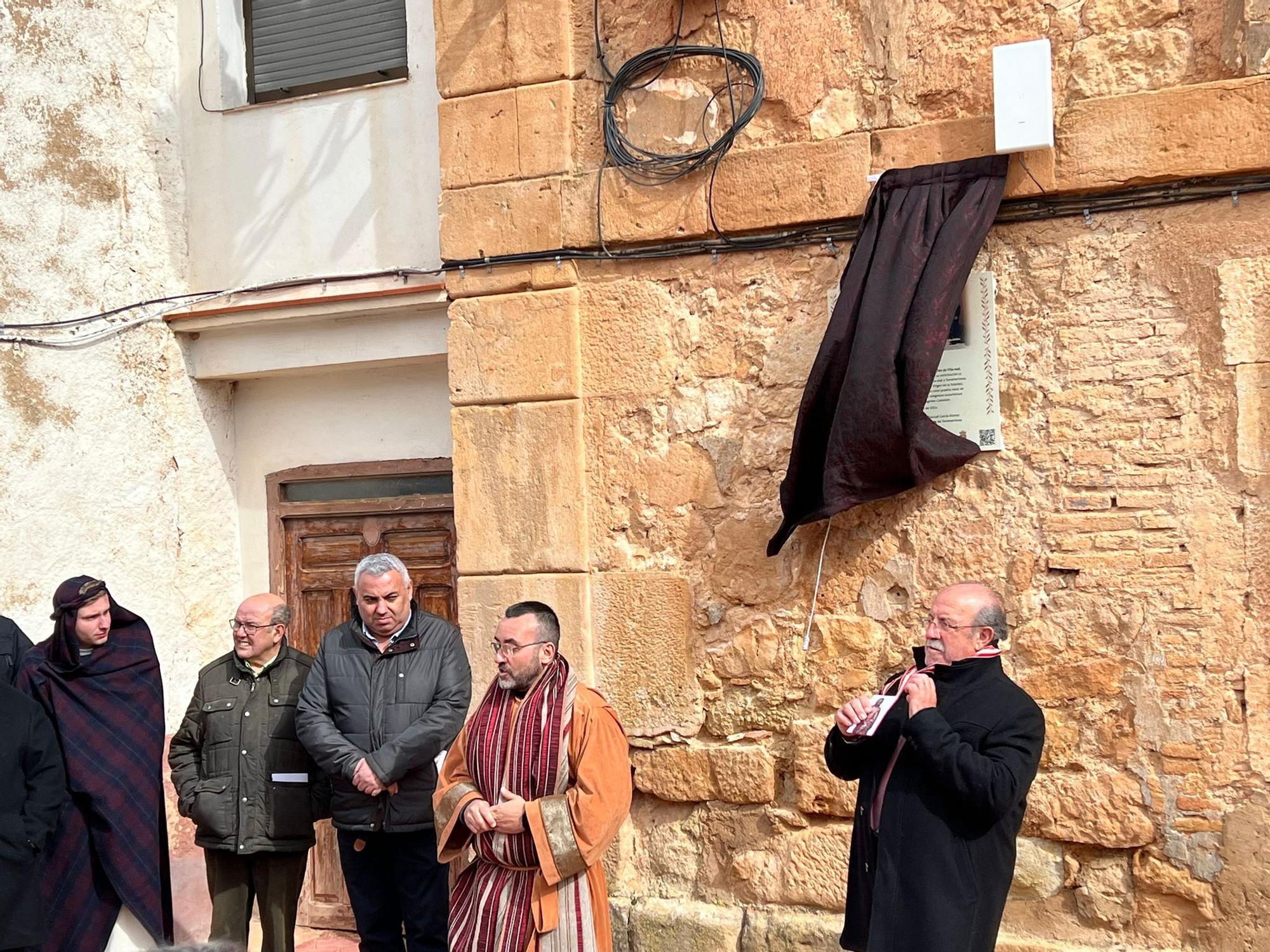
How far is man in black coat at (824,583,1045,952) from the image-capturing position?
311 centimetres

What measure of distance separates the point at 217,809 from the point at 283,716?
1.22ft

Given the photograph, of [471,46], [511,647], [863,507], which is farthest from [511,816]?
[471,46]

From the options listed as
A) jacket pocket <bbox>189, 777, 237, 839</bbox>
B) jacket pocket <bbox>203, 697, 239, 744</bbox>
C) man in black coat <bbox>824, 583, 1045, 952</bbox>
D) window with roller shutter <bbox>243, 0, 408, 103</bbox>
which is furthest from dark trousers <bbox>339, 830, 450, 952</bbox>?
window with roller shutter <bbox>243, 0, 408, 103</bbox>

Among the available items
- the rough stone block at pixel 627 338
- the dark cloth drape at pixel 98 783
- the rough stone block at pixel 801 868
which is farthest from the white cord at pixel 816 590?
the dark cloth drape at pixel 98 783

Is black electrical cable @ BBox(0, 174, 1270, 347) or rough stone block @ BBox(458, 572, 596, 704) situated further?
rough stone block @ BBox(458, 572, 596, 704)

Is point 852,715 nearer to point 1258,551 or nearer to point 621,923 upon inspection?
point 1258,551

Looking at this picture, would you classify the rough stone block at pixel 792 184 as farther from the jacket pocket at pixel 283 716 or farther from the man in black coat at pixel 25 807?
the man in black coat at pixel 25 807

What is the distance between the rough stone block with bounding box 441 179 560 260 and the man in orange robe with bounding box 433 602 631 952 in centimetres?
167

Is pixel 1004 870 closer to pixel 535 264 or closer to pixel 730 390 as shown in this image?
pixel 730 390

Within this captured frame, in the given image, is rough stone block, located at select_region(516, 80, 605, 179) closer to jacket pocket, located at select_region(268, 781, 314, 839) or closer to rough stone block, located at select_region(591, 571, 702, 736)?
rough stone block, located at select_region(591, 571, 702, 736)

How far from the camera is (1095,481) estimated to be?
4125 mm

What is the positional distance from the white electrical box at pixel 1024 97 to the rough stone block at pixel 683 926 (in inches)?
110

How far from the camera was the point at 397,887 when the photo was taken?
4.42m

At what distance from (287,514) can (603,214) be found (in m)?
2.23
